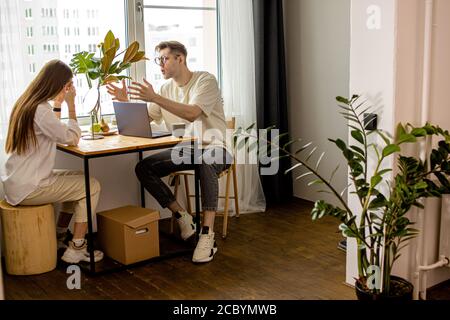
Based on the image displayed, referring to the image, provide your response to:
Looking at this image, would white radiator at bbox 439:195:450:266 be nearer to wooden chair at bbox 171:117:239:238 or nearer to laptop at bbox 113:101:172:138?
wooden chair at bbox 171:117:239:238

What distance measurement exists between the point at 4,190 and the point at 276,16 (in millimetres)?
2370

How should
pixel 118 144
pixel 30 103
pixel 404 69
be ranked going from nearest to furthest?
pixel 404 69
pixel 30 103
pixel 118 144

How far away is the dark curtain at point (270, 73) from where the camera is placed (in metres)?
4.50

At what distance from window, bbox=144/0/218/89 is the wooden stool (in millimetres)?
1413

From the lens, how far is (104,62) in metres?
3.69

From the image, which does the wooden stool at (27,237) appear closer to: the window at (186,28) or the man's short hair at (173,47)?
the man's short hair at (173,47)

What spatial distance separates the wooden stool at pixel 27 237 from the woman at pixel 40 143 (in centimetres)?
6

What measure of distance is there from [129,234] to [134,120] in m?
0.68

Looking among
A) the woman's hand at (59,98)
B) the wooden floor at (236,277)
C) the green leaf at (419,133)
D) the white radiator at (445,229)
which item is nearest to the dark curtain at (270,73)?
the wooden floor at (236,277)

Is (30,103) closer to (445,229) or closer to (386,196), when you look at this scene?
(386,196)

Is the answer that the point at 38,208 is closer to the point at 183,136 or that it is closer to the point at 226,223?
the point at 183,136

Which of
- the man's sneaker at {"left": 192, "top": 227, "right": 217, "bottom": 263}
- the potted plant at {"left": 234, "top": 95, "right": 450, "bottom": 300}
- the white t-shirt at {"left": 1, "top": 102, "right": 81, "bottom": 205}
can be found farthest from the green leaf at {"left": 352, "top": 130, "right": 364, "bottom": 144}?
the white t-shirt at {"left": 1, "top": 102, "right": 81, "bottom": 205}

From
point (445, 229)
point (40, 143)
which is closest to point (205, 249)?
point (40, 143)

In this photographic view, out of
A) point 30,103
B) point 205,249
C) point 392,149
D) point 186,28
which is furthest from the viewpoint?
point 186,28
